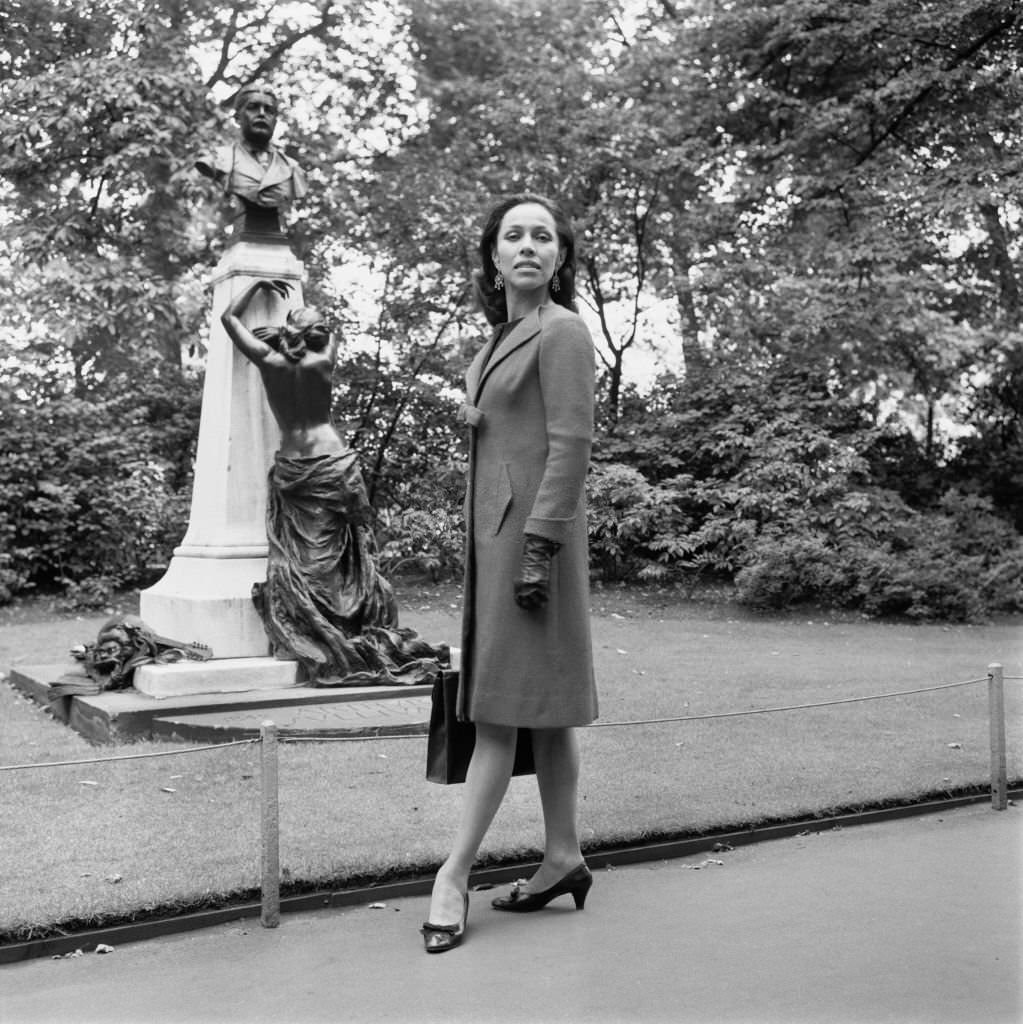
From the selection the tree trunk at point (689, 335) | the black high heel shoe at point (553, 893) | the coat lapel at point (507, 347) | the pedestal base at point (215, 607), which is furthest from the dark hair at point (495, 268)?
the tree trunk at point (689, 335)

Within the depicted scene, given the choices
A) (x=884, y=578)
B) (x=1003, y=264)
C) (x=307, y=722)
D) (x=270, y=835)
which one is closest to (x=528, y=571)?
(x=270, y=835)

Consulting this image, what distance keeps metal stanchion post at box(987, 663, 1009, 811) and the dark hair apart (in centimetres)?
280

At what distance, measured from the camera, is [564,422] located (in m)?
3.62

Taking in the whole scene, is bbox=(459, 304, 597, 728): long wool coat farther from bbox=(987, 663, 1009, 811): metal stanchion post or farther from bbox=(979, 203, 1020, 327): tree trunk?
bbox=(979, 203, 1020, 327): tree trunk

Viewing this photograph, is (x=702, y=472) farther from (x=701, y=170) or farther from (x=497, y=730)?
(x=497, y=730)

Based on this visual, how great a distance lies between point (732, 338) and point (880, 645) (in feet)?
23.4

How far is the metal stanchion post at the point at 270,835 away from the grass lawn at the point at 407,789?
0.24m

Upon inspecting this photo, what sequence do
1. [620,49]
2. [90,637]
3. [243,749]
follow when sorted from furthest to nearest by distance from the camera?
1. [620,49]
2. [90,637]
3. [243,749]

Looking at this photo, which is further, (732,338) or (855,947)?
(732,338)

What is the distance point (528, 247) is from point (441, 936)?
6.86 feet

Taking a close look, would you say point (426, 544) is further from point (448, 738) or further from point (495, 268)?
point (448, 738)

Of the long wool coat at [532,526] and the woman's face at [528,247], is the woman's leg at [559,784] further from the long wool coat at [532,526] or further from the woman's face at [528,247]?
the woman's face at [528,247]

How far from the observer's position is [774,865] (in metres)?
4.53

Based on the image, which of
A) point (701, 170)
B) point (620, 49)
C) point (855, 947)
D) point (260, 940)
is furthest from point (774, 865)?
point (620, 49)
